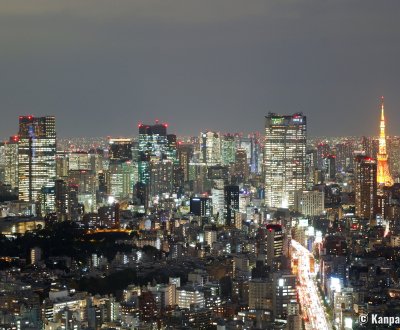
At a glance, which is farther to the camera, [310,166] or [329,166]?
[329,166]

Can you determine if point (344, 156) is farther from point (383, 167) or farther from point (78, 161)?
point (78, 161)

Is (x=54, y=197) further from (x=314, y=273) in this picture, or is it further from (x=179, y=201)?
(x=314, y=273)

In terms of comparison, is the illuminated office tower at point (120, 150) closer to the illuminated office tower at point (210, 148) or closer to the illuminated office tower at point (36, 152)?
the illuminated office tower at point (210, 148)

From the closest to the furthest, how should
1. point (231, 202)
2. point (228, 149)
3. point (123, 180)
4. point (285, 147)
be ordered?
point (231, 202) → point (123, 180) → point (285, 147) → point (228, 149)

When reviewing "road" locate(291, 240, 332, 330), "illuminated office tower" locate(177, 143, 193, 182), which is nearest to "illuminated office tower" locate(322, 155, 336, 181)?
"illuminated office tower" locate(177, 143, 193, 182)

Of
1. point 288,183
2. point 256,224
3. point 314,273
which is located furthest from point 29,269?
point 288,183

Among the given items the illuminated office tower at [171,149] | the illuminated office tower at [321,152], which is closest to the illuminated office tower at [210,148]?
the illuminated office tower at [171,149]

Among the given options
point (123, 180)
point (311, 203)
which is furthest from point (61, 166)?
point (311, 203)

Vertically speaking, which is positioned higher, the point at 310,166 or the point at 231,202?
the point at 310,166
